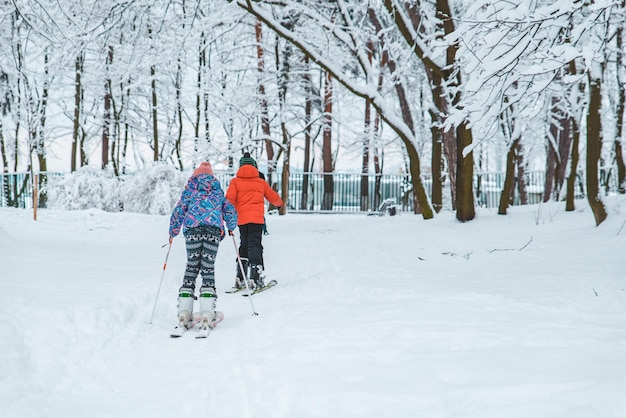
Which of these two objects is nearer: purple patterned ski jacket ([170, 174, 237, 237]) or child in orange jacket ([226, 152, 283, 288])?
purple patterned ski jacket ([170, 174, 237, 237])

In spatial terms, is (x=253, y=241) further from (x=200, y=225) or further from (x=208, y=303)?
(x=208, y=303)

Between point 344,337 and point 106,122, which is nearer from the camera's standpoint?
point 344,337

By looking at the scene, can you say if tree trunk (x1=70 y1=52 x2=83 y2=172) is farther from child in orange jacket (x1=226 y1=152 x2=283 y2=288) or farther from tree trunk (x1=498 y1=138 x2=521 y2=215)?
tree trunk (x1=498 y1=138 x2=521 y2=215)

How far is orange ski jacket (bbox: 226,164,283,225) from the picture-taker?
6.97 meters

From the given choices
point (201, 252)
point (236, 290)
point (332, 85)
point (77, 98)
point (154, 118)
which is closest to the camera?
point (201, 252)

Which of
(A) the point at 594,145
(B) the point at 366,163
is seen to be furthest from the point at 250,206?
(B) the point at 366,163

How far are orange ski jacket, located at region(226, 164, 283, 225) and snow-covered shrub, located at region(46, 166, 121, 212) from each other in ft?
40.8

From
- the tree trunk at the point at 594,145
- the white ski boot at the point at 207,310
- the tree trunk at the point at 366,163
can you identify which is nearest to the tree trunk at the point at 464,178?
the tree trunk at the point at 594,145

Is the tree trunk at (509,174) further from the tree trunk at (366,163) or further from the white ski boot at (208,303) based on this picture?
the tree trunk at (366,163)

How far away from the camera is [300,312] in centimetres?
491

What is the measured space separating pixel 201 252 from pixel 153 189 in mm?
12897

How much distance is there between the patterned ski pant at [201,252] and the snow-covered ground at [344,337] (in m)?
0.54

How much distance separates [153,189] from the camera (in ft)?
56.0

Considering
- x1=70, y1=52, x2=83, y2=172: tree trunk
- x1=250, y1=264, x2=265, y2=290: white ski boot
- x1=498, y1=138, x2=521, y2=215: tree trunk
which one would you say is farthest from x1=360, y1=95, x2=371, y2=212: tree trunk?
x1=250, y1=264, x2=265, y2=290: white ski boot
